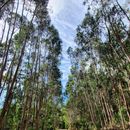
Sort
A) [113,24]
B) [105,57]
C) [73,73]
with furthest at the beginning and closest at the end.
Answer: [73,73], [105,57], [113,24]

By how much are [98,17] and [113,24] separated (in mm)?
1684

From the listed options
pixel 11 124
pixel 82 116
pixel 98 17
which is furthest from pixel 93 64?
pixel 82 116

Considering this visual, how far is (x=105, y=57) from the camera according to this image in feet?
72.4

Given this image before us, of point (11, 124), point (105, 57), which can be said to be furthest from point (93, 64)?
point (11, 124)

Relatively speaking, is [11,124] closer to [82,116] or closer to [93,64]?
[93,64]

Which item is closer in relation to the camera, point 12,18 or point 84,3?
point 12,18

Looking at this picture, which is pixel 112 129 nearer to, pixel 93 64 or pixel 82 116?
pixel 93 64

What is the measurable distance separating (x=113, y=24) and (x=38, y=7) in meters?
5.25

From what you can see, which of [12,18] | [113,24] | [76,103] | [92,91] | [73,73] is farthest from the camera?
[76,103]

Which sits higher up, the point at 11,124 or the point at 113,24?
the point at 113,24

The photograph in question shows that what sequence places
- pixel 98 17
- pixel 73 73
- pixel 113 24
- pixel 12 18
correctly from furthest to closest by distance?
1. pixel 73 73
2. pixel 98 17
3. pixel 113 24
4. pixel 12 18

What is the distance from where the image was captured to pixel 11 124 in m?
22.9

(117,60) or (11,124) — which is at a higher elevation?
(117,60)

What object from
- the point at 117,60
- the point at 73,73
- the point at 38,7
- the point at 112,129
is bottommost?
the point at 112,129
